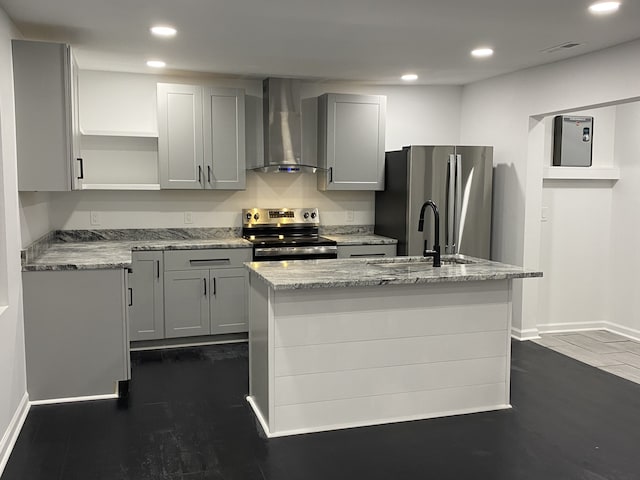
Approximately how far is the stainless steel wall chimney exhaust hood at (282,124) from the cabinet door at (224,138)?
10.3 inches

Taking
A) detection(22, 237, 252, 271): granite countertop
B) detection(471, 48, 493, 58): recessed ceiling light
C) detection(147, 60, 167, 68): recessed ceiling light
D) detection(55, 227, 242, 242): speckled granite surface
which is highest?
detection(471, 48, 493, 58): recessed ceiling light

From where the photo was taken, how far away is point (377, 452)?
311 centimetres

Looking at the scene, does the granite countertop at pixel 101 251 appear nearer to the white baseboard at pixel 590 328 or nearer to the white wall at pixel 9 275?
the white wall at pixel 9 275

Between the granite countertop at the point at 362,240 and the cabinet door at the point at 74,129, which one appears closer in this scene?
the cabinet door at the point at 74,129

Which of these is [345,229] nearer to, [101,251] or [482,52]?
[482,52]

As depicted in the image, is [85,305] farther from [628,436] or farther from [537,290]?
[537,290]

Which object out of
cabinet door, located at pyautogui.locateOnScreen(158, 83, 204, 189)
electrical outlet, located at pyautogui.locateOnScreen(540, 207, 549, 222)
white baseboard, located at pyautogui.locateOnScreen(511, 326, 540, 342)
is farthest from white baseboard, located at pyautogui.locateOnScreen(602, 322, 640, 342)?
cabinet door, located at pyautogui.locateOnScreen(158, 83, 204, 189)

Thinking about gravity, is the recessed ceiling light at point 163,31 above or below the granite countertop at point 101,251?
above

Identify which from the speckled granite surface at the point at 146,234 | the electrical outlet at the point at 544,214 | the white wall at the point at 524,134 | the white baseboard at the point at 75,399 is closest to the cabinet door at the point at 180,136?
the speckled granite surface at the point at 146,234

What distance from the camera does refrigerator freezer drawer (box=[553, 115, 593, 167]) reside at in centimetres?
548

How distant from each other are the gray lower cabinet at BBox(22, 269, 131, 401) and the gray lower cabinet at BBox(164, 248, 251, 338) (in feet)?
3.89

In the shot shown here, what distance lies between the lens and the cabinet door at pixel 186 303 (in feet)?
16.6

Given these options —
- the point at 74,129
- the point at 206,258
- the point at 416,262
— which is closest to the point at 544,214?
the point at 416,262

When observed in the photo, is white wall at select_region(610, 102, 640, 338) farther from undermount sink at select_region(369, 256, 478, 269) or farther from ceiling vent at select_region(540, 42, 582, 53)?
undermount sink at select_region(369, 256, 478, 269)
